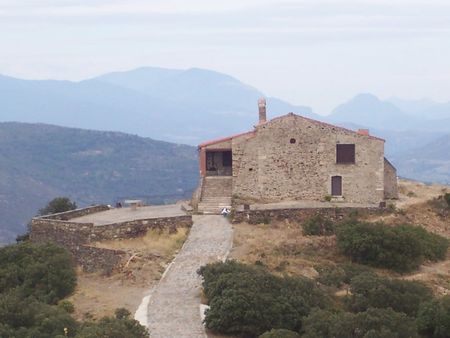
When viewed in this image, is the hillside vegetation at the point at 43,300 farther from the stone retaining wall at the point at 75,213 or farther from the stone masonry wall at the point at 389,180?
the stone masonry wall at the point at 389,180

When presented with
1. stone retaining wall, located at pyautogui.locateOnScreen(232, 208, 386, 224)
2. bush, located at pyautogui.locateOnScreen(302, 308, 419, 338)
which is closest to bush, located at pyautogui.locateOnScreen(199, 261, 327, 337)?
bush, located at pyautogui.locateOnScreen(302, 308, 419, 338)

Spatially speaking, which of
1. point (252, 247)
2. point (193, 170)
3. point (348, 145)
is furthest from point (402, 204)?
point (193, 170)

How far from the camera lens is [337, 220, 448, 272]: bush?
28.9 metres

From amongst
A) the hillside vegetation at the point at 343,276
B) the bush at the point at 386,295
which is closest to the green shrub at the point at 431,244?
the hillside vegetation at the point at 343,276

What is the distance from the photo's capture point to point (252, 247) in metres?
29.2

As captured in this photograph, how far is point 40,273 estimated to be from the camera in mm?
26906

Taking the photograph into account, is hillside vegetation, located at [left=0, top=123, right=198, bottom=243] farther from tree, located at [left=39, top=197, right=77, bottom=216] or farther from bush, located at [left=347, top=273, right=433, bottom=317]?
bush, located at [left=347, top=273, right=433, bottom=317]

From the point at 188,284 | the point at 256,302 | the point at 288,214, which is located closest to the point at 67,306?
the point at 188,284

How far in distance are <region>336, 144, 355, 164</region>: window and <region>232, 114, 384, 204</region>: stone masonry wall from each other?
20 cm

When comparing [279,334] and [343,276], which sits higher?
[343,276]

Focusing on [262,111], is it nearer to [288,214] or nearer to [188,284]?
[288,214]

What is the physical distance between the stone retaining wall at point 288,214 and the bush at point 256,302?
30.0 ft

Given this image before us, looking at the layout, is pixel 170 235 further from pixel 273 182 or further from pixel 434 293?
pixel 434 293

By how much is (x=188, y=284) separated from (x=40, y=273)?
197 inches
